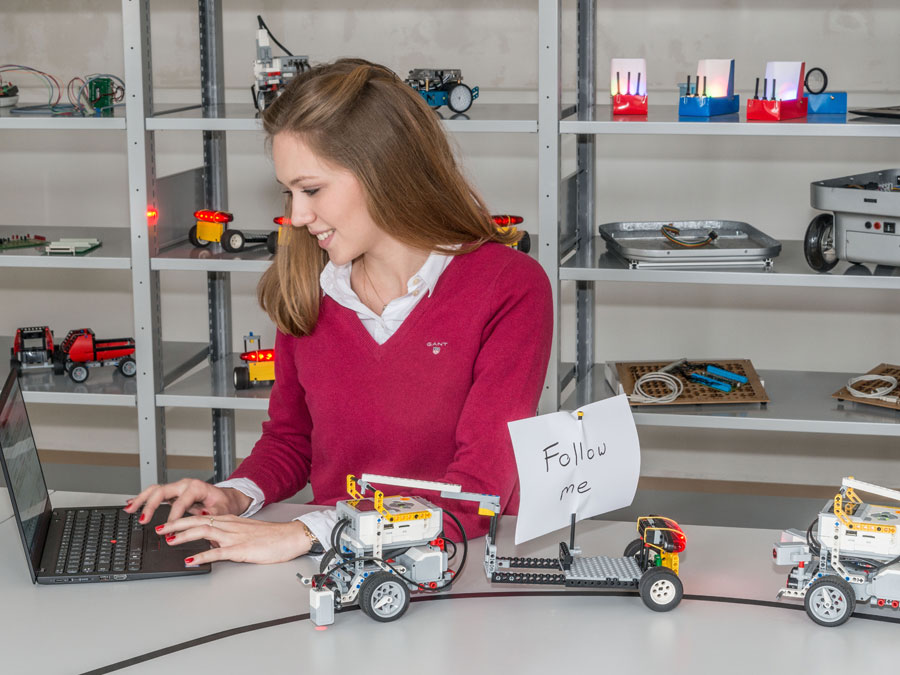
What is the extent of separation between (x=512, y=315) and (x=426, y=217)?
0.62ft

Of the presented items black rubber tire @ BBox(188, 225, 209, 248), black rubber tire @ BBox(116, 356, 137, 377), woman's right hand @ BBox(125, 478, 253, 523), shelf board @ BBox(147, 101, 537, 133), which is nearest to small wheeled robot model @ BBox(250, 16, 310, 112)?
shelf board @ BBox(147, 101, 537, 133)

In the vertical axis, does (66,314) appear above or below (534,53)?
below

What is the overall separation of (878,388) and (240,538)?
1.73m

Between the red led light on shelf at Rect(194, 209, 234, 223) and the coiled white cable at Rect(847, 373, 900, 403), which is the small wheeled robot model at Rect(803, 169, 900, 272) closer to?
the coiled white cable at Rect(847, 373, 900, 403)

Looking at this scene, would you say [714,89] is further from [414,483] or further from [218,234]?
[414,483]

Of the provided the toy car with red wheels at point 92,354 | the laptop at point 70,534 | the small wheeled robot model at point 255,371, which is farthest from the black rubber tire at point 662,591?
the toy car with red wheels at point 92,354

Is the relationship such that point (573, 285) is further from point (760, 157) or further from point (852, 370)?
point (852, 370)

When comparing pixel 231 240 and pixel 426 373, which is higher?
pixel 231 240

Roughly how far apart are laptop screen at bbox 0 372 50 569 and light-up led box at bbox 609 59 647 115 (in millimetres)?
1527

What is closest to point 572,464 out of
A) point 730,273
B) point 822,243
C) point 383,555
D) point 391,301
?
point 383,555

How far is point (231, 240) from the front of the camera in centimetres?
264

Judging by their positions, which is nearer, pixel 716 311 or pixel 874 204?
pixel 874 204

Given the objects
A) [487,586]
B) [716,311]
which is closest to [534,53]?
[716,311]

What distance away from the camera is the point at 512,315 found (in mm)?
1575
